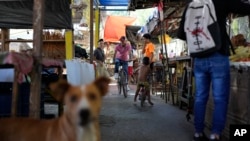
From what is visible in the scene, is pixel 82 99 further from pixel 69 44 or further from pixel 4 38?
pixel 4 38

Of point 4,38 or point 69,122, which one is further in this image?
point 4,38

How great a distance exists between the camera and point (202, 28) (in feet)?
19.0

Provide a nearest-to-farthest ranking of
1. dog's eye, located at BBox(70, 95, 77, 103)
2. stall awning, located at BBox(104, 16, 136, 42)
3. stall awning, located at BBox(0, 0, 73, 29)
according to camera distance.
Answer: dog's eye, located at BBox(70, 95, 77, 103) < stall awning, located at BBox(0, 0, 73, 29) < stall awning, located at BBox(104, 16, 136, 42)

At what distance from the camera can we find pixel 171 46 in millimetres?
25672

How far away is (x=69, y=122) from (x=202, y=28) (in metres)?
2.88

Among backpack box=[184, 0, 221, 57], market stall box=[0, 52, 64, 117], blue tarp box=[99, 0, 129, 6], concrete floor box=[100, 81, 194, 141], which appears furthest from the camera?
blue tarp box=[99, 0, 129, 6]

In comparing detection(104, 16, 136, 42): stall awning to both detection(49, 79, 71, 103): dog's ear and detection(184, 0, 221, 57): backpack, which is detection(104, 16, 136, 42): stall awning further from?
detection(49, 79, 71, 103): dog's ear

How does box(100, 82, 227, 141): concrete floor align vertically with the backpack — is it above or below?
below

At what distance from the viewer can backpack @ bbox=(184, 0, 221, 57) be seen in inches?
223

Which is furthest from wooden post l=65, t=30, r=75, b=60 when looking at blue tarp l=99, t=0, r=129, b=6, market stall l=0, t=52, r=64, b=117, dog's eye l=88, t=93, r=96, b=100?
blue tarp l=99, t=0, r=129, b=6

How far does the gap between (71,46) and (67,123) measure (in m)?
7.17

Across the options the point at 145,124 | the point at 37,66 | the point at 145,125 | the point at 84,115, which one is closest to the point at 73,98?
the point at 84,115

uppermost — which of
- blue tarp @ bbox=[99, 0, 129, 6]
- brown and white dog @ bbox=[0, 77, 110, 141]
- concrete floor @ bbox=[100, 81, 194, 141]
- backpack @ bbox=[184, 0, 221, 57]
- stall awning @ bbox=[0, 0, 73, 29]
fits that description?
blue tarp @ bbox=[99, 0, 129, 6]

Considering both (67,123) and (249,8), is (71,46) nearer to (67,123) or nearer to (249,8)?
Answer: (249,8)
